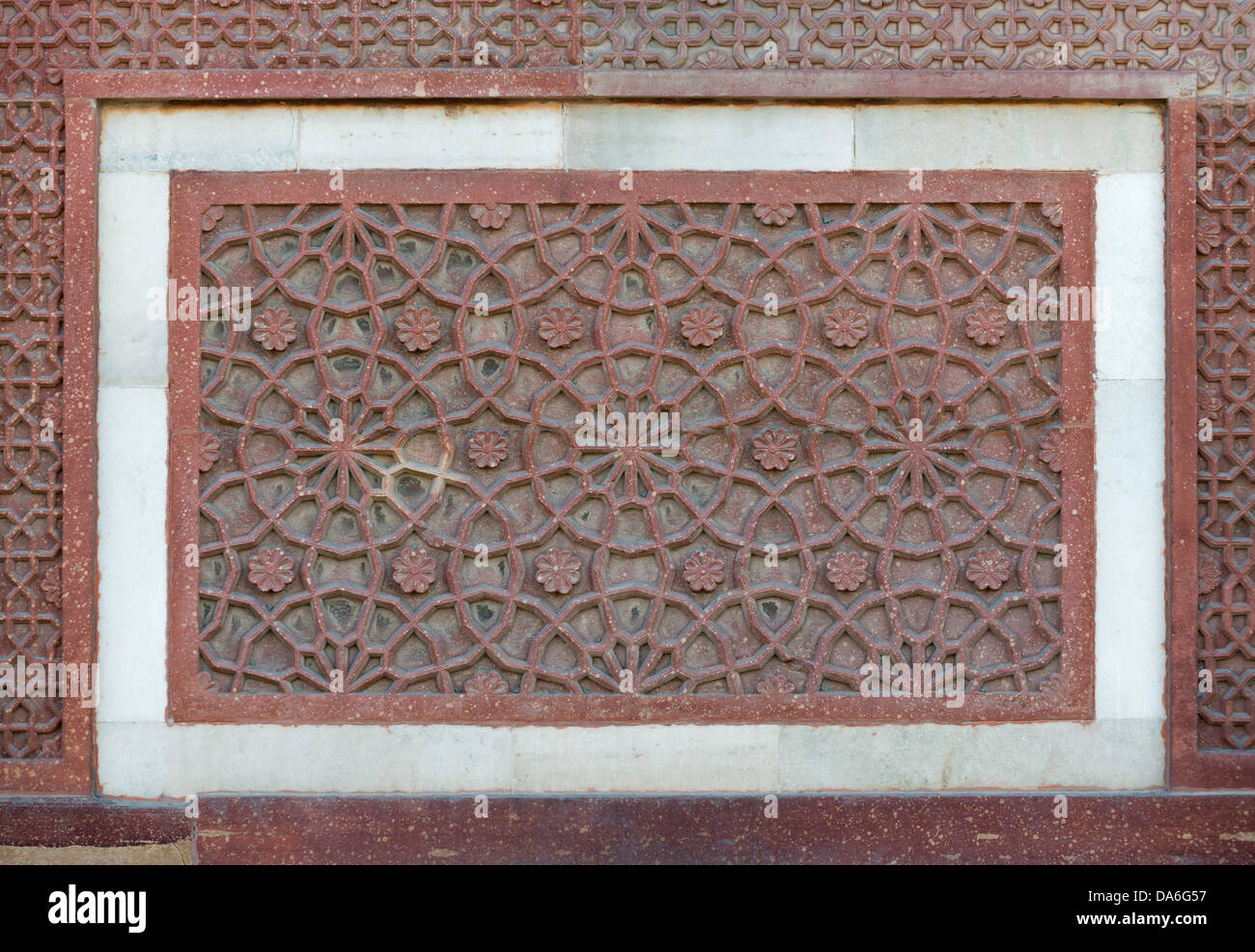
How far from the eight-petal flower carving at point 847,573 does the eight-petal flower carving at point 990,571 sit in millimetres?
292

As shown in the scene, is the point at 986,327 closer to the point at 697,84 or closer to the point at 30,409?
the point at 697,84

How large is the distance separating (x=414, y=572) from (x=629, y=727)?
0.71 meters

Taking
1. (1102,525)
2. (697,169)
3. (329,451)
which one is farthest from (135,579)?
(1102,525)

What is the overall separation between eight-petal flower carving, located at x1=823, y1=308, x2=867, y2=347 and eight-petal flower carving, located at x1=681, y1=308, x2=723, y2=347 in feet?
0.96

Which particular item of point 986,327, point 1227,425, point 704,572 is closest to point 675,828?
point 704,572

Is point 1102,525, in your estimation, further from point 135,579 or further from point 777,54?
point 135,579

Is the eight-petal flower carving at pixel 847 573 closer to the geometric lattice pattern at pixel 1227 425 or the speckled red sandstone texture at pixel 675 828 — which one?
the speckled red sandstone texture at pixel 675 828

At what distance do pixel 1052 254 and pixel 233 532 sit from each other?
234cm

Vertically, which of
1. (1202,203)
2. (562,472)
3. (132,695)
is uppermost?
(1202,203)

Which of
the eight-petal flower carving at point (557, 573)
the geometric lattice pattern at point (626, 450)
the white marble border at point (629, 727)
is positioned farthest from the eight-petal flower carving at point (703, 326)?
the eight-petal flower carving at point (557, 573)

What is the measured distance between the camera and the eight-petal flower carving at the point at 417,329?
9.21ft

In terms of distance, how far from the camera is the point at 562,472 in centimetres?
283

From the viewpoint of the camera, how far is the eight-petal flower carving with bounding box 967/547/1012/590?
2.81 m

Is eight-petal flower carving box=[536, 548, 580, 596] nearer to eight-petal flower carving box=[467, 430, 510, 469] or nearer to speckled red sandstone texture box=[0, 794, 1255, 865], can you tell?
eight-petal flower carving box=[467, 430, 510, 469]
